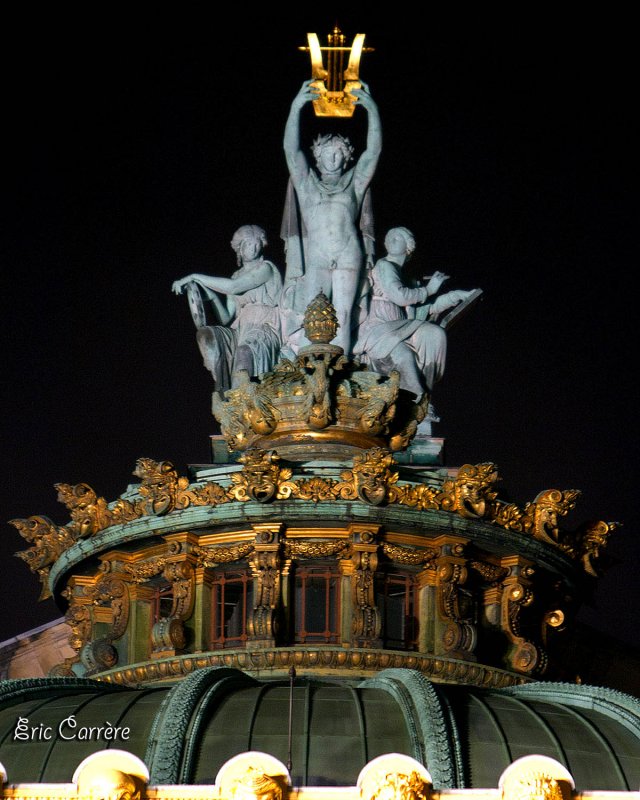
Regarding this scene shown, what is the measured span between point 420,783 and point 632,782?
966 centimetres

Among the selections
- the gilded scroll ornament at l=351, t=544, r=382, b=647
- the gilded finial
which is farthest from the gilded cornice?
the gilded finial

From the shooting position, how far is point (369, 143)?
3031 inches

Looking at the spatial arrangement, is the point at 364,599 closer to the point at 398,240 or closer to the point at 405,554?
the point at 405,554

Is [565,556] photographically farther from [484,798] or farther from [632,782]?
[484,798]

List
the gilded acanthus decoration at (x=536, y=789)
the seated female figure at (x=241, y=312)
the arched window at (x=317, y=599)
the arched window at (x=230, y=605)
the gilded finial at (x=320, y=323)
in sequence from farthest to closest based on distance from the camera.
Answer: the seated female figure at (x=241, y=312) → the gilded finial at (x=320, y=323) → the arched window at (x=230, y=605) → the arched window at (x=317, y=599) → the gilded acanthus decoration at (x=536, y=789)

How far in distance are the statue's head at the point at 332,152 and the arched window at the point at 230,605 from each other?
12.2 m

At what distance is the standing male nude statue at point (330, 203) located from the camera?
76750 mm

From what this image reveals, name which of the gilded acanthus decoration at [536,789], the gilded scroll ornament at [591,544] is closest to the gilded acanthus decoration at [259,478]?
the gilded scroll ornament at [591,544]

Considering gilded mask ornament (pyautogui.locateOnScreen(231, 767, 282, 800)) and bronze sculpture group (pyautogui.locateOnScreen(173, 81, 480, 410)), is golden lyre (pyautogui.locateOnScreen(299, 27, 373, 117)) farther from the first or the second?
gilded mask ornament (pyautogui.locateOnScreen(231, 767, 282, 800))

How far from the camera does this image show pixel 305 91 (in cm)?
7719

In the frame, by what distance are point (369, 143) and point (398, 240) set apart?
231 cm

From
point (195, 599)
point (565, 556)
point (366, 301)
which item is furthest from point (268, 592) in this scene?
point (366, 301)

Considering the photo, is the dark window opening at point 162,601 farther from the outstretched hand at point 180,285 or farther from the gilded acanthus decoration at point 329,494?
the outstretched hand at point 180,285

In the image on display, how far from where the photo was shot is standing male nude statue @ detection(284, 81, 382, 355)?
252 feet
